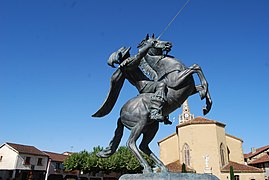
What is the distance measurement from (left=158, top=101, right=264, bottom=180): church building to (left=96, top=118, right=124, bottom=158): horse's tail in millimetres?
29579

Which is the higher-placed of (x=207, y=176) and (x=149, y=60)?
(x=149, y=60)

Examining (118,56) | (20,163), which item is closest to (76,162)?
(20,163)

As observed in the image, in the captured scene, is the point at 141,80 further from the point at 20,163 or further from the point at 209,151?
the point at 20,163

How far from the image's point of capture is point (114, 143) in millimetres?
4957

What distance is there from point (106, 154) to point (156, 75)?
1849 mm

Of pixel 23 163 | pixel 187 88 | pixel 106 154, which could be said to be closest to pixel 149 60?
pixel 187 88

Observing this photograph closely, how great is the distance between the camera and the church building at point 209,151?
3216 cm

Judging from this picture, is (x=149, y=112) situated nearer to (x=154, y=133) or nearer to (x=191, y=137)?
(x=154, y=133)

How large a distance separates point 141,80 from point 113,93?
63 centimetres

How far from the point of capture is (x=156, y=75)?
5.03 meters

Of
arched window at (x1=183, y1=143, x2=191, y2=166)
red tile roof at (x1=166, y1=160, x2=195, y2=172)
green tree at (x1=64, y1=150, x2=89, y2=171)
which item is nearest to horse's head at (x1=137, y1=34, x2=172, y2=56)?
red tile roof at (x1=166, y1=160, x2=195, y2=172)

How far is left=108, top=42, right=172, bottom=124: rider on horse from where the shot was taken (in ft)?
14.3

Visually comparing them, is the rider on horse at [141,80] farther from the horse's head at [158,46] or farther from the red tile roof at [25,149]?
the red tile roof at [25,149]

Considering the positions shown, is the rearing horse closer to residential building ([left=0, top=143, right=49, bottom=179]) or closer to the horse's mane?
the horse's mane
